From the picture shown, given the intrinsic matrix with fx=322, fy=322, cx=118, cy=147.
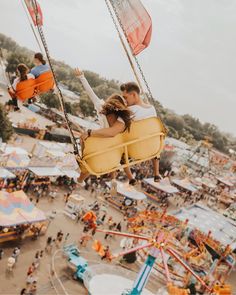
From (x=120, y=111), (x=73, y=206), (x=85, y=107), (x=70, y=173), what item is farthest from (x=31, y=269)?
(x=85, y=107)

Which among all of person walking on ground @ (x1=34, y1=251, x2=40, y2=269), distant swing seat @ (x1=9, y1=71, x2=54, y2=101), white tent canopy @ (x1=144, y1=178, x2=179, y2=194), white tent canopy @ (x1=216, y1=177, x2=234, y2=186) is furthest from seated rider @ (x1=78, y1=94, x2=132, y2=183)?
white tent canopy @ (x1=216, y1=177, x2=234, y2=186)

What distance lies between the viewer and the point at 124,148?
3770mm

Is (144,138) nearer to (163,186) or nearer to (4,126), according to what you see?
(4,126)

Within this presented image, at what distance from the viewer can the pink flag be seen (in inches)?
155

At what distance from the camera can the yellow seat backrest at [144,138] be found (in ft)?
12.3

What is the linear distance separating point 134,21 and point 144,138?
57.7 inches

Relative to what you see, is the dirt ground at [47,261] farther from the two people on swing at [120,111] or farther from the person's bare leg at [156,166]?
the two people on swing at [120,111]

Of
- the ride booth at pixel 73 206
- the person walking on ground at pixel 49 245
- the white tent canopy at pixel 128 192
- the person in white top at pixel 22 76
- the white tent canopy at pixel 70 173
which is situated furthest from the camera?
the white tent canopy at pixel 128 192

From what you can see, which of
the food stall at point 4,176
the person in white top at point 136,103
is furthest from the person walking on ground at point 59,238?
the person in white top at point 136,103

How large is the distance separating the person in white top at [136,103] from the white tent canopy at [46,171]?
862 inches

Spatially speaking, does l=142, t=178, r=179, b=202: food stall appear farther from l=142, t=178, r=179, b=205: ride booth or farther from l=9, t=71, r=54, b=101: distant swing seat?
l=9, t=71, r=54, b=101: distant swing seat

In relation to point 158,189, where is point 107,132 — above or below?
above

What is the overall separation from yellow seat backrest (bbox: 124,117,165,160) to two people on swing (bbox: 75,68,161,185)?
0.08 m

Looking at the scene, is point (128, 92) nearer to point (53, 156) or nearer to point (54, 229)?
point (54, 229)
